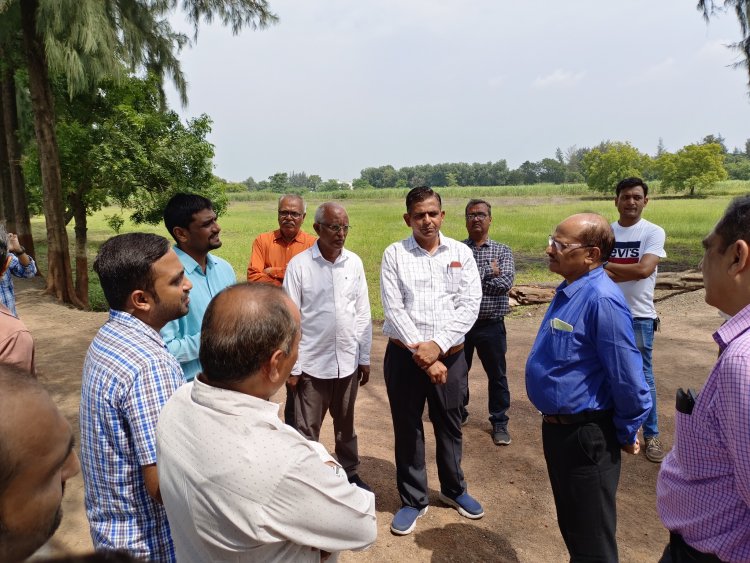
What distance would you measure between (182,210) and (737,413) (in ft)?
8.99

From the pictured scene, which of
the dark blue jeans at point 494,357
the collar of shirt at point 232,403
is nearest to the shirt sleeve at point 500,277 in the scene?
the dark blue jeans at point 494,357

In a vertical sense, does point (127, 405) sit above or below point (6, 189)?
below

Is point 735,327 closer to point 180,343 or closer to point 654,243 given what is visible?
point 180,343

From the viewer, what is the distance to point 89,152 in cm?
1107

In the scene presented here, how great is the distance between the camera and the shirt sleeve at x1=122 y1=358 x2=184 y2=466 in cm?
159

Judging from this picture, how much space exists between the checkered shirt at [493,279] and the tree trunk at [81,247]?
891cm

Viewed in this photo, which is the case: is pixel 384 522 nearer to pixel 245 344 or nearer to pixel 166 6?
pixel 245 344

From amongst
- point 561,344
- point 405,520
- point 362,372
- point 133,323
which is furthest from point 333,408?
point 133,323

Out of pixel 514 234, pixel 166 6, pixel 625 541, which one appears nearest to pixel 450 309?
pixel 625 541

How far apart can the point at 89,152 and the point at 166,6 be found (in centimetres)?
425

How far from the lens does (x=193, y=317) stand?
2.75 meters

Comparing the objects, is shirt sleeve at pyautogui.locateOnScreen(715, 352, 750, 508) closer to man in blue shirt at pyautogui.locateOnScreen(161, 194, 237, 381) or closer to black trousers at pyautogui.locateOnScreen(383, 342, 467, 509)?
black trousers at pyautogui.locateOnScreen(383, 342, 467, 509)

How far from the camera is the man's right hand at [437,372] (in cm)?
307

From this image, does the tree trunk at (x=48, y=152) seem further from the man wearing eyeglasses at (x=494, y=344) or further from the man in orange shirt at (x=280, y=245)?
the man wearing eyeglasses at (x=494, y=344)
